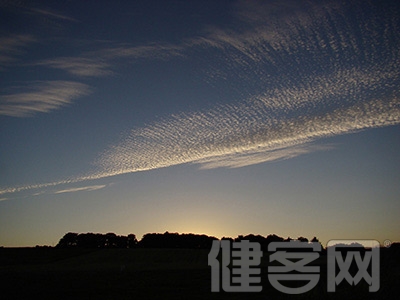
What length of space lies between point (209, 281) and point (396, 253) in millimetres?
14782

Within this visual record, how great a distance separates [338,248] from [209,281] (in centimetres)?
1277

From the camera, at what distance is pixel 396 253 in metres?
26.6

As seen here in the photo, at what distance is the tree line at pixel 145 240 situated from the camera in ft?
364

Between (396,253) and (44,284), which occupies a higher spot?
(396,253)

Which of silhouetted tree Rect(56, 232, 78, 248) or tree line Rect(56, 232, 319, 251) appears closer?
tree line Rect(56, 232, 319, 251)

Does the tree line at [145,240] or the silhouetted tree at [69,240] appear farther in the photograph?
the silhouetted tree at [69,240]

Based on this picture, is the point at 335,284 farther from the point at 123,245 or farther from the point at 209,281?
the point at 123,245

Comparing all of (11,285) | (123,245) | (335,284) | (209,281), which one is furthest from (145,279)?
(123,245)

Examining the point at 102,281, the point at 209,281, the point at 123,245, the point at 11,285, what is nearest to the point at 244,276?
the point at 209,281

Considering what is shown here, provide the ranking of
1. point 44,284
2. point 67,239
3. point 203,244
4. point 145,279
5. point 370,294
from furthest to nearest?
point 67,239 < point 203,244 < point 145,279 < point 44,284 < point 370,294

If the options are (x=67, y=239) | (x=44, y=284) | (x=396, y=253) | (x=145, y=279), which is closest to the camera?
(x=396, y=253)

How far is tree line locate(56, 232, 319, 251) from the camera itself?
11081cm

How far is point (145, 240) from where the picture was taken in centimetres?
11738

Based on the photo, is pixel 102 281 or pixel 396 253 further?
pixel 102 281
